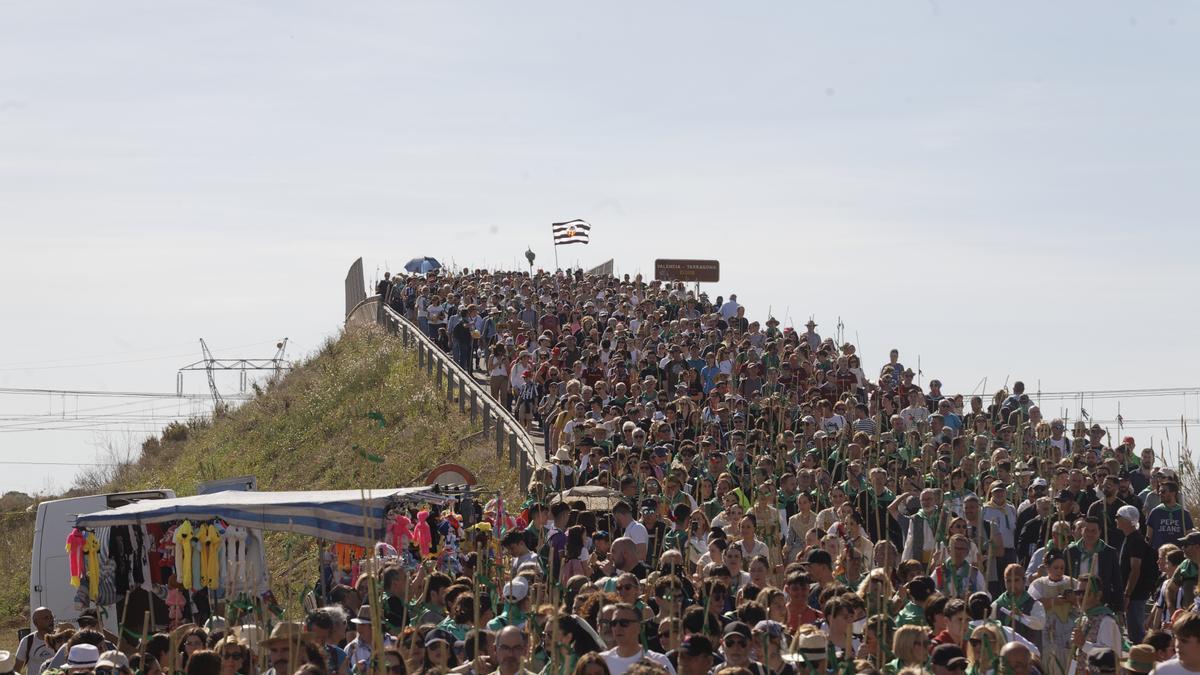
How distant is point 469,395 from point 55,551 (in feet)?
43.2

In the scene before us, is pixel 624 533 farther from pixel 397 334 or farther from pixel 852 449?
pixel 397 334

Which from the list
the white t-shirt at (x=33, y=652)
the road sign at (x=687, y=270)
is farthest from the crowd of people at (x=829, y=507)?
the road sign at (x=687, y=270)

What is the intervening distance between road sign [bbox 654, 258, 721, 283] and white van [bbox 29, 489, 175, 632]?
23.6 metres

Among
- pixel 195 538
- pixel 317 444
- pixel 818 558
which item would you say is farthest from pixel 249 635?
pixel 317 444

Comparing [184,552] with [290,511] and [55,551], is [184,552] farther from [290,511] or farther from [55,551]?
[55,551]

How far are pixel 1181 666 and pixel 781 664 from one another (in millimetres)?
1977

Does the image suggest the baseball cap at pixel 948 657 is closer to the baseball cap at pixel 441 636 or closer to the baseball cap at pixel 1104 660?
the baseball cap at pixel 1104 660

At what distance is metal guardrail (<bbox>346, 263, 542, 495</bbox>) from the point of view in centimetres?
2553

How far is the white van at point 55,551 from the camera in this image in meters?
18.9

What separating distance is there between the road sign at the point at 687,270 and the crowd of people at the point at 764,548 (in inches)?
515

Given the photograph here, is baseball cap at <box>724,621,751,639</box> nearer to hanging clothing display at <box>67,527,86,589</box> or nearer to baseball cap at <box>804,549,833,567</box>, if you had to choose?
baseball cap at <box>804,549,833,567</box>

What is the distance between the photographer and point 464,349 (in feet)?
112

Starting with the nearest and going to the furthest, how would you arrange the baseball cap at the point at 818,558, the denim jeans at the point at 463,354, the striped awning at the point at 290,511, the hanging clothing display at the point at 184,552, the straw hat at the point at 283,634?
the straw hat at the point at 283,634 < the baseball cap at the point at 818,558 < the striped awning at the point at 290,511 < the hanging clothing display at the point at 184,552 < the denim jeans at the point at 463,354

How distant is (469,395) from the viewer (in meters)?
31.7
